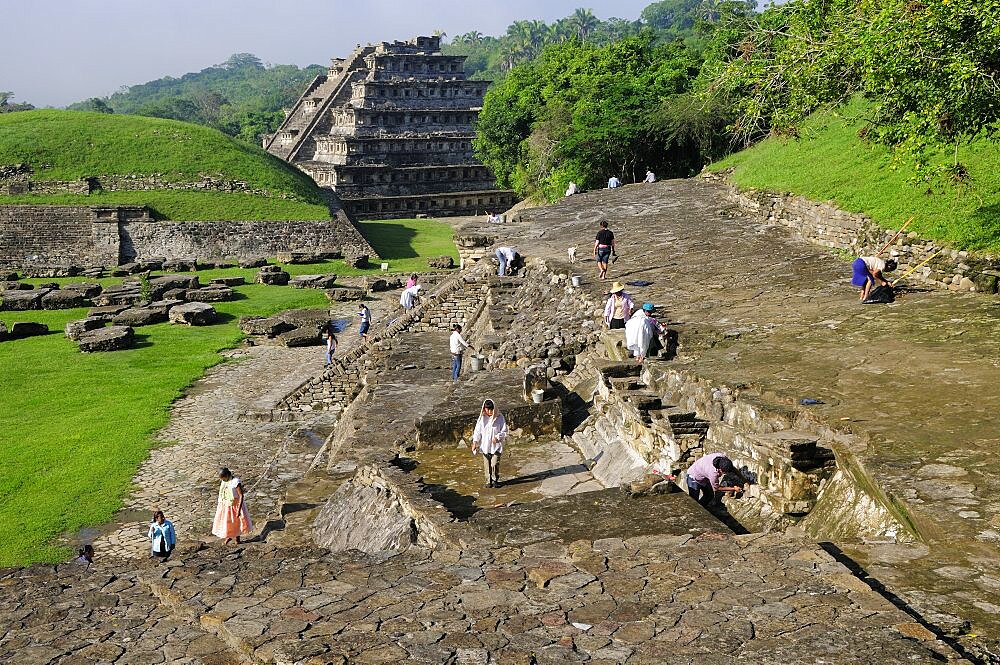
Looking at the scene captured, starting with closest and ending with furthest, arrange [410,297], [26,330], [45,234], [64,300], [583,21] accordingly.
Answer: [410,297], [26,330], [64,300], [45,234], [583,21]

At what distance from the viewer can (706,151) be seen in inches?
1403

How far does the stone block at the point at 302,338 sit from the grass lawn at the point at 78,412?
69.7 inches

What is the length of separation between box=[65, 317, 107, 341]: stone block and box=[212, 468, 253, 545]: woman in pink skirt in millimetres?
18524

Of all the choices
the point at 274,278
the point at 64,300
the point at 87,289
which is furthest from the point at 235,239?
the point at 64,300

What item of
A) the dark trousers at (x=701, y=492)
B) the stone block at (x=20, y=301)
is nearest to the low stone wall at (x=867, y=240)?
the dark trousers at (x=701, y=492)

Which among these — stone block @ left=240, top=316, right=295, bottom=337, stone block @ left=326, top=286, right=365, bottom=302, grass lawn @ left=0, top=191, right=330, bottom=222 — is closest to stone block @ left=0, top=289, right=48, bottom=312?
stone block @ left=240, top=316, right=295, bottom=337

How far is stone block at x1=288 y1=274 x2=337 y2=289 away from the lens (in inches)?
1512

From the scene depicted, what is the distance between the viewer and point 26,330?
29516mm

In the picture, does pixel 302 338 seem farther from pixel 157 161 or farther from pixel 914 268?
pixel 157 161

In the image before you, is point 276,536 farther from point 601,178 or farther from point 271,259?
point 271,259

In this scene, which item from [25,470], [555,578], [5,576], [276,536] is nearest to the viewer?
[555,578]

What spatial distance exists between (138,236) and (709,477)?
42960 mm

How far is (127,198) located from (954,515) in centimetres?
4856

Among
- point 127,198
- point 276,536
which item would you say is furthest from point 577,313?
point 127,198
